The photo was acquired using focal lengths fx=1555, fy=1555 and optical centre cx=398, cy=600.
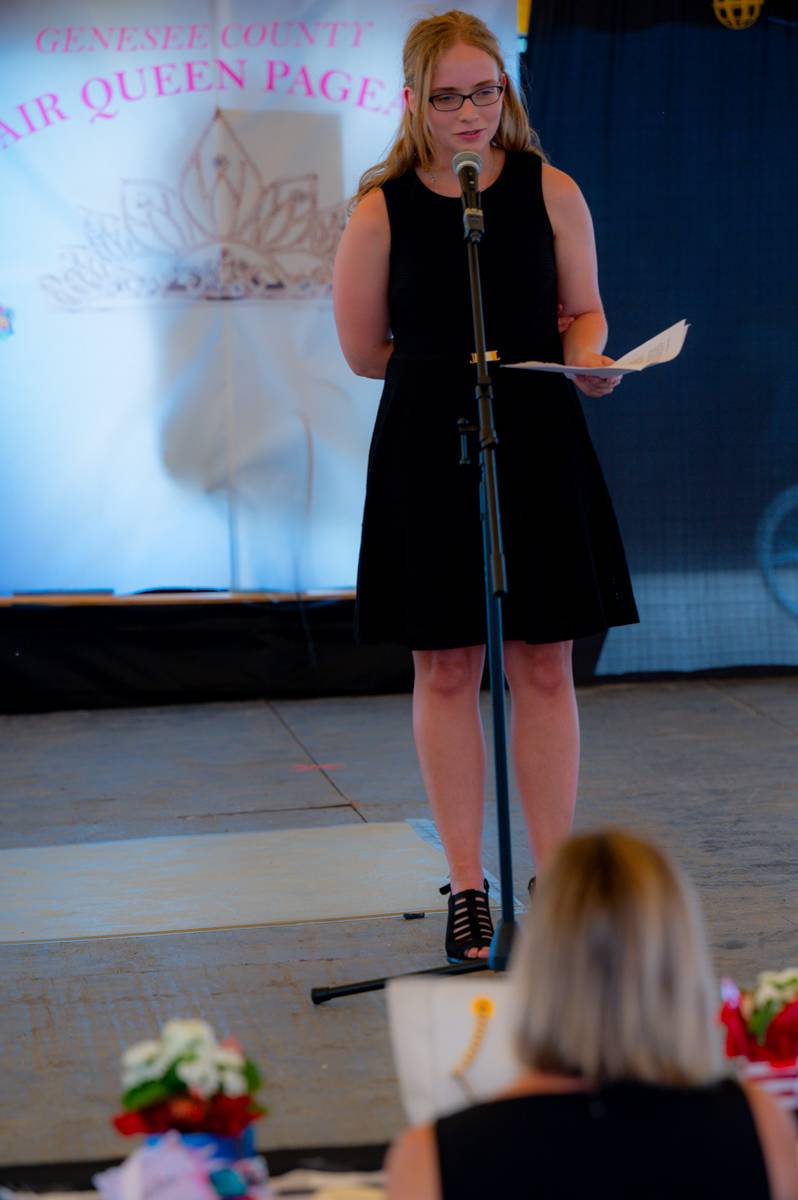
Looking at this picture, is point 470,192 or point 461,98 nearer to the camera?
point 470,192

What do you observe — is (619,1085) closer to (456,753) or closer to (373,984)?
(373,984)

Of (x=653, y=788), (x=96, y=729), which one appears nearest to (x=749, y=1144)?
(x=653, y=788)

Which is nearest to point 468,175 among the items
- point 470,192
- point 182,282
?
point 470,192

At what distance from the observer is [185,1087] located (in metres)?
1.54

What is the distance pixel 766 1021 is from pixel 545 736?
1040 millimetres

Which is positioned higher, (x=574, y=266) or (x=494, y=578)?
(x=574, y=266)

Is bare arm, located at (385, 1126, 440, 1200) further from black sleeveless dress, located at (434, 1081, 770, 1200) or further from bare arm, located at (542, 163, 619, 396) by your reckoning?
bare arm, located at (542, 163, 619, 396)

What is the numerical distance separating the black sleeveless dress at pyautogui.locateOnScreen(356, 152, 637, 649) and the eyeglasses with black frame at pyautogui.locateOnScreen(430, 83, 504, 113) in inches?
5.6

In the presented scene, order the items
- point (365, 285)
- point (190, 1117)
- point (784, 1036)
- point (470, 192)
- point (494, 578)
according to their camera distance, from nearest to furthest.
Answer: point (190, 1117) → point (784, 1036) → point (494, 578) → point (470, 192) → point (365, 285)

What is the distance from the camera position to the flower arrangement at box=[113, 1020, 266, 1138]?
5.05 feet

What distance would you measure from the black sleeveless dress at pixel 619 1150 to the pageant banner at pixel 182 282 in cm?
444

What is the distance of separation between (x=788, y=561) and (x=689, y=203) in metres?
1.35

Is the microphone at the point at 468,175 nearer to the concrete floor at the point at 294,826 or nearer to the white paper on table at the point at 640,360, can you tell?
the white paper on table at the point at 640,360

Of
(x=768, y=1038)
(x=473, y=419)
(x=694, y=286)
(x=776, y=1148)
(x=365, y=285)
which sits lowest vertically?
(x=768, y=1038)
